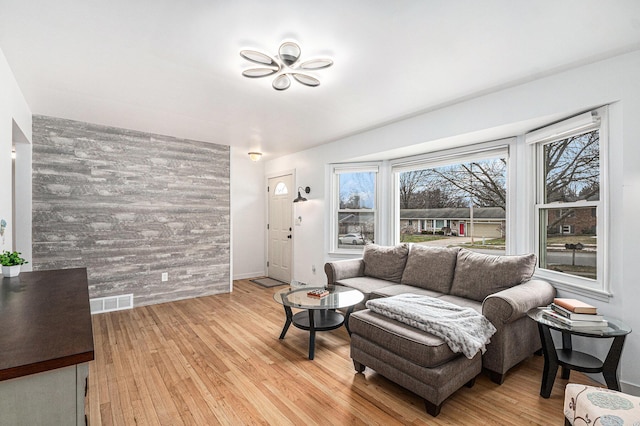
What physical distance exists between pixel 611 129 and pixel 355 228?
3.15 metres

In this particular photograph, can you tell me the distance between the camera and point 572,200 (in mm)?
2742

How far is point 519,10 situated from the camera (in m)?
1.74

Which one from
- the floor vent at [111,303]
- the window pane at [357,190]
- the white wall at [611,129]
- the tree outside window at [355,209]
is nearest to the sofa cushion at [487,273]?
the white wall at [611,129]

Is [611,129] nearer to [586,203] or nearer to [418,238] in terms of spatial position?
[586,203]

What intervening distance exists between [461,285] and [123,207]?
14.0 feet

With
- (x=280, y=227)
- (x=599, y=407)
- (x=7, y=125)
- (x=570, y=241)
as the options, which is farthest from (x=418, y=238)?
(x=7, y=125)

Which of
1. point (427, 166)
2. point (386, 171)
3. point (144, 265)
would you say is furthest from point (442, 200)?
point (144, 265)

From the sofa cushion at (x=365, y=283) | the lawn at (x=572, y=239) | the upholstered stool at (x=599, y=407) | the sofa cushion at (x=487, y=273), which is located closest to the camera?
the upholstered stool at (x=599, y=407)

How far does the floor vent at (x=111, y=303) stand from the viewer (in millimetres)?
3971

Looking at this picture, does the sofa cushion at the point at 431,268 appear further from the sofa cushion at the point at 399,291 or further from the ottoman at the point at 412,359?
the ottoman at the point at 412,359

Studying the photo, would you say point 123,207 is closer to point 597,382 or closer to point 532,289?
point 532,289

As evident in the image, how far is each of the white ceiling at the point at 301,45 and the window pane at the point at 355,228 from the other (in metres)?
1.85

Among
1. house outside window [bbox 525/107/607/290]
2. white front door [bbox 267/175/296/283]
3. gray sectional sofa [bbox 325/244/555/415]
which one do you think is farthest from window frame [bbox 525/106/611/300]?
white front door [bbox 267/175/296/283]

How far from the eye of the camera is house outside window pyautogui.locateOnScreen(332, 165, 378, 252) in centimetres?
474
